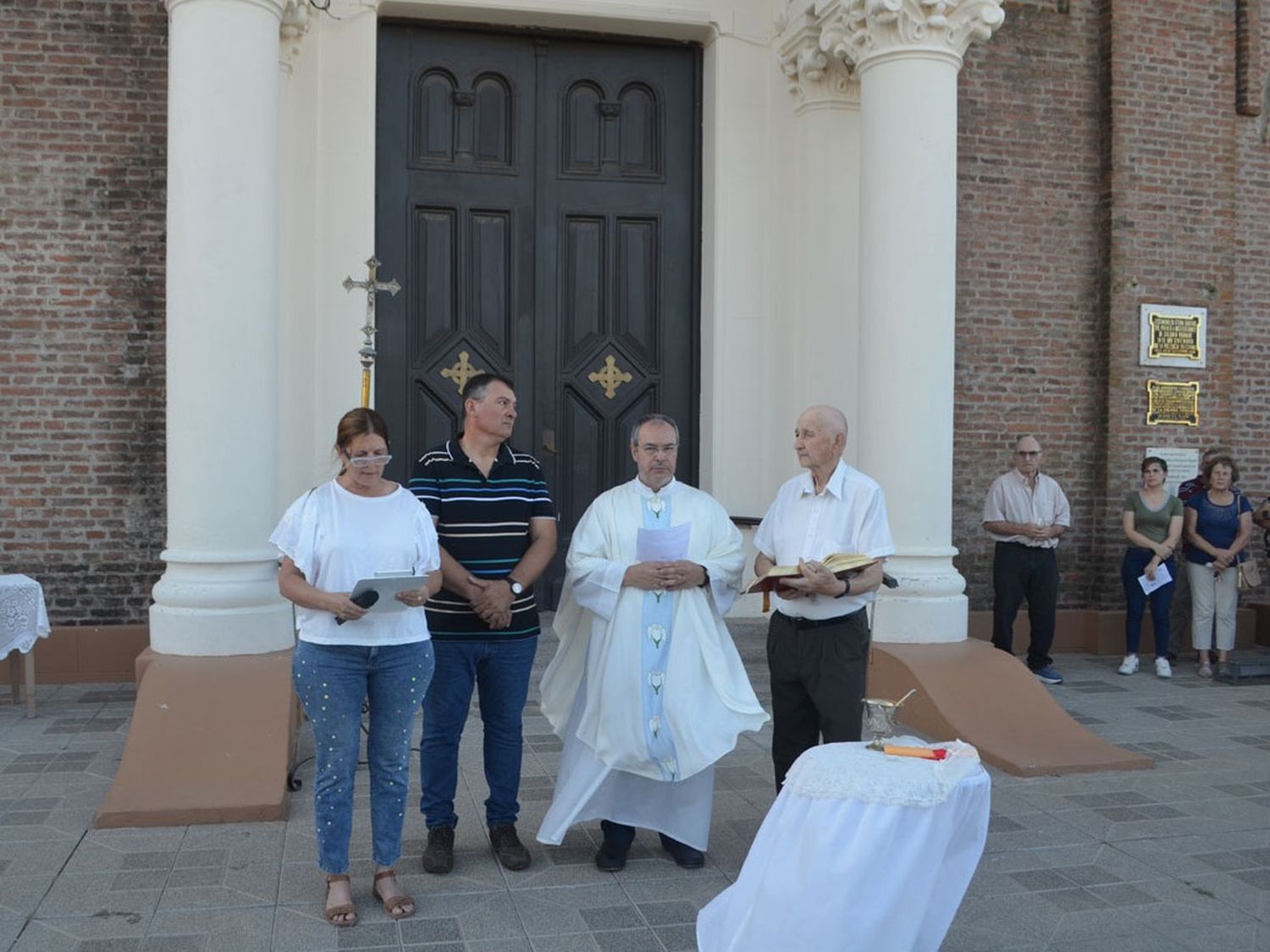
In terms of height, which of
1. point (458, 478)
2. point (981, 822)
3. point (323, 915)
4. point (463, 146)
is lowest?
point (323, 915)

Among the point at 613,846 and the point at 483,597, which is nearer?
the point at 483,597

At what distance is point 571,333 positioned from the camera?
973 centimetres

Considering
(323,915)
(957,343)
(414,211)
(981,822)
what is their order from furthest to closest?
(957,343)
(414,211)
(323,915)
(981,822)

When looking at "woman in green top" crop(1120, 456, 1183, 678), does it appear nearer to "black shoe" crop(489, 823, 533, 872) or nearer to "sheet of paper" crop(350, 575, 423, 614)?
"black shoe" crop(489, 823, 533, 872)

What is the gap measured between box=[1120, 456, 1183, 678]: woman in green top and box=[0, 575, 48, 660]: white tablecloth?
7766mm

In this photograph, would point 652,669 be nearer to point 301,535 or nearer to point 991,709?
point 301,535

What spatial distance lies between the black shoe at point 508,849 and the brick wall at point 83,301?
15.0 ft

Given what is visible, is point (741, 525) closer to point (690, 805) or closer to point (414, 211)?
point (414, 211)

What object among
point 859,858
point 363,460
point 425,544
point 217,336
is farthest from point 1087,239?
point 859,858

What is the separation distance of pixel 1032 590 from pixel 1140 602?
38.8 inches

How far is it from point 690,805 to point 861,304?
13.7 feet

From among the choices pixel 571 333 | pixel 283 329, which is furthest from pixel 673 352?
pixel 283 329

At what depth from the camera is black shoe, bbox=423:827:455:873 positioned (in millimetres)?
5090

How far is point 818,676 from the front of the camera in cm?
515
